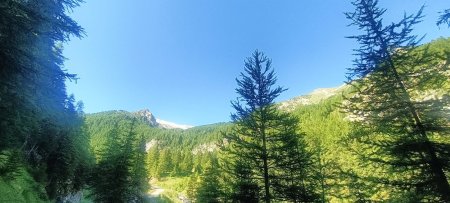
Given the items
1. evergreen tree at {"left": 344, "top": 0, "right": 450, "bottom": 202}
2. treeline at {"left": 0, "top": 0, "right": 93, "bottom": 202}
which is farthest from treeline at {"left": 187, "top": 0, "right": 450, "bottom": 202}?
treeline at {"left": 0, "top": 0, "right": 93, "bottom": 202}

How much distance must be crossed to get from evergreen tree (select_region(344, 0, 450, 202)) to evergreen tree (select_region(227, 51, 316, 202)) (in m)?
4.29

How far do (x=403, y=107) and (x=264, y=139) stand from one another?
23.0 ft

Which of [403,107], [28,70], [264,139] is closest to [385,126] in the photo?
[403,107]

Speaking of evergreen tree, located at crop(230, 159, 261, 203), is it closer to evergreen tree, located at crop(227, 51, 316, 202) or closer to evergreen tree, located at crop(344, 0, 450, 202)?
evergreen tree, located at crop(227, 51, 316, 202)

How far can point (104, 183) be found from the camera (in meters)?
30.3

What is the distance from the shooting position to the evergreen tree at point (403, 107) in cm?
1090

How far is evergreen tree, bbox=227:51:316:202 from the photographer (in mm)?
15586

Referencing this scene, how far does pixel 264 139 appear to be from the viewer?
16.2 meters

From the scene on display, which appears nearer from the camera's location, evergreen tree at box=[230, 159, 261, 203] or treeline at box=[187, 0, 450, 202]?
treeline at box=[187, 0, 450, 202]

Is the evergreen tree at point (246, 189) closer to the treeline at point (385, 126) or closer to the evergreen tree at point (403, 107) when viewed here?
the treeline at point (385, 126)

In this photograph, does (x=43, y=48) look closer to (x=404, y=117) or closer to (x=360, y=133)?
(x=360, y=133)

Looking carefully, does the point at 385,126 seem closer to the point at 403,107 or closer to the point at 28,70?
the point at 403,107

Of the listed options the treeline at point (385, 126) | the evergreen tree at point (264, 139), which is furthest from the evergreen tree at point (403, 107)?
the evergreen tree at point (264, 139)

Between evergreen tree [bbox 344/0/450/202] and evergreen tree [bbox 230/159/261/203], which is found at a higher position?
evergreen tree [bbox 344/0/450/202]
